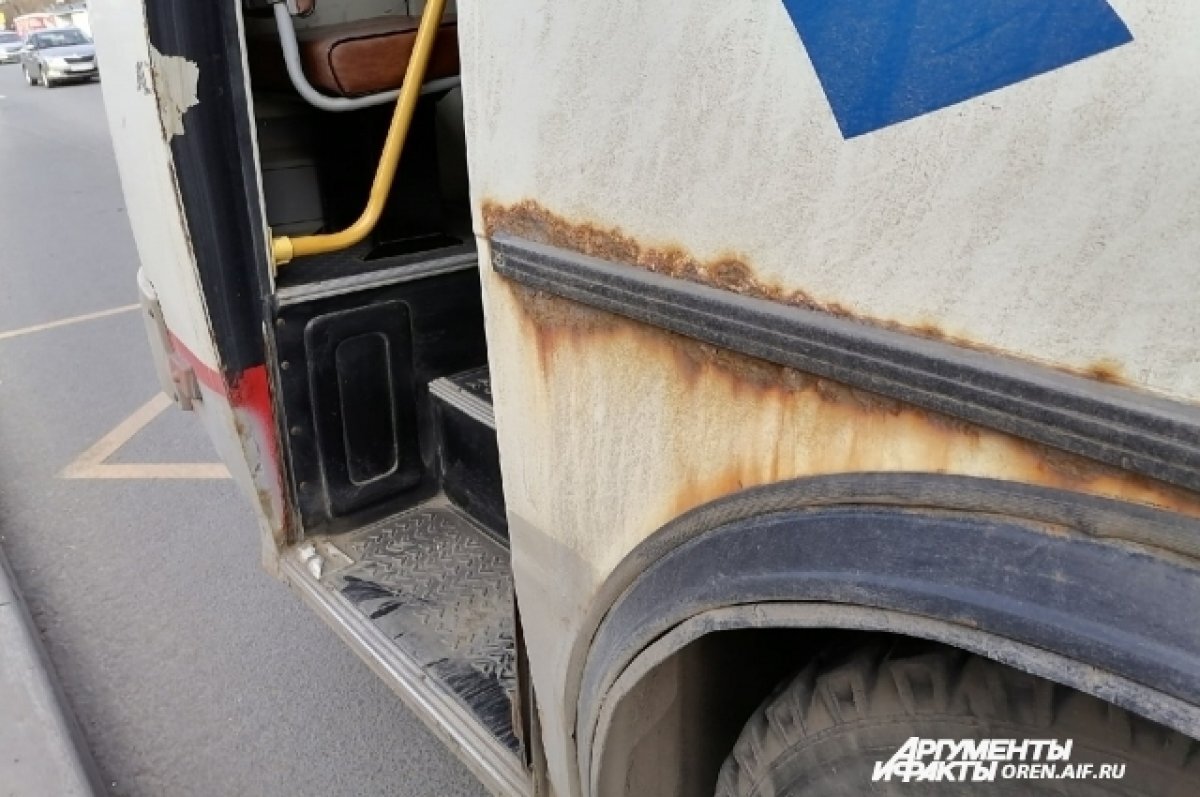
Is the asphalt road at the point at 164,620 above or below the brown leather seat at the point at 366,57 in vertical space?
below

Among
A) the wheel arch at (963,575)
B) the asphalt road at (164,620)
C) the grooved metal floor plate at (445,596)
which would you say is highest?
the wheel arch at (963,575)

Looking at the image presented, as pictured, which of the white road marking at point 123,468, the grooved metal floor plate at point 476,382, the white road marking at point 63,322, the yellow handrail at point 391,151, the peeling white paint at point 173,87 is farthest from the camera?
the white road marking at point 63,322

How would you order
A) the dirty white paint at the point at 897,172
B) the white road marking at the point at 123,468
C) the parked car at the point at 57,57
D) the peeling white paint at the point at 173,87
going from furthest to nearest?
the parked car at the point at 57,57 → the white road marking at the point at 123,468 → the peeling white paint at the point at 173,87 → the dirty white paint at the point at 897,172

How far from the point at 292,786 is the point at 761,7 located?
2.33 meters

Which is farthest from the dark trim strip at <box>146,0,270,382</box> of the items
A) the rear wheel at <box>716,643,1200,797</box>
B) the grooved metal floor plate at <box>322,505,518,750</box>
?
the rear wheel at <box>716,643,1200,797</box>

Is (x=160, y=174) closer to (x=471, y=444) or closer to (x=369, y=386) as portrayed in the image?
(x=369, y=386)

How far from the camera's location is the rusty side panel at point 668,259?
0.90m

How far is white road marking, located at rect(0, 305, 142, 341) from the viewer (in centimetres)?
602

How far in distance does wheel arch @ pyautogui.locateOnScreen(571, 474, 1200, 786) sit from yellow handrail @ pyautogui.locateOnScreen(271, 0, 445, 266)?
152 centimetres

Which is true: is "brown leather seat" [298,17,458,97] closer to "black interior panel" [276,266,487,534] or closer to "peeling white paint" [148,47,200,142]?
"peeling white paint" [148,47,200,142]

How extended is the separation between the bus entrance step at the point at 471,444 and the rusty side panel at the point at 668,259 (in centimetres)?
118

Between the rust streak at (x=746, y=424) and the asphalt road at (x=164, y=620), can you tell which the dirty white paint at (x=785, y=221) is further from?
the asphalt road at (x=164, y=620)

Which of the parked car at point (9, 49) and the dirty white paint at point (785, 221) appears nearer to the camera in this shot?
the dirty white paint at point (785, 221)

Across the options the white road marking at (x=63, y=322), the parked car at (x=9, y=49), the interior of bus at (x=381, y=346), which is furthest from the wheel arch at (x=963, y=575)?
the parked car at (x=9, y=49)
